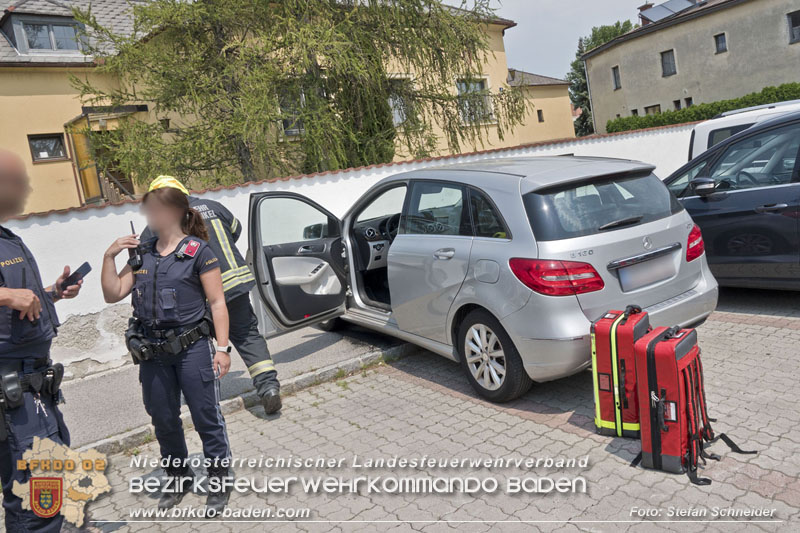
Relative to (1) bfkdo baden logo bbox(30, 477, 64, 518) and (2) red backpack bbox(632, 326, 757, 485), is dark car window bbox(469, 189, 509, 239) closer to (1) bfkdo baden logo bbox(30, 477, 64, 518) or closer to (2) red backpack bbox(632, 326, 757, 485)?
(2) red backpack bbox(632, 326, 757, 485)

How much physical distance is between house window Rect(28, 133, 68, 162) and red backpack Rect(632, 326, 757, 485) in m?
19.5

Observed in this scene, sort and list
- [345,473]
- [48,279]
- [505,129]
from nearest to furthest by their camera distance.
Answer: [345,473] < [48,279] < [505,129]

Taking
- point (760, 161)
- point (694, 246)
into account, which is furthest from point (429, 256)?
point (760, 161)

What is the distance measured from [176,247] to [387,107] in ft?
34.6

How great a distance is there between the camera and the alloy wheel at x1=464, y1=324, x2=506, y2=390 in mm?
4520

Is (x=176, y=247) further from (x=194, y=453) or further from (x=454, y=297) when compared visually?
(x=454, y=297)

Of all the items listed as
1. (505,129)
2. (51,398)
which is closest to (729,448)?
(51,398)

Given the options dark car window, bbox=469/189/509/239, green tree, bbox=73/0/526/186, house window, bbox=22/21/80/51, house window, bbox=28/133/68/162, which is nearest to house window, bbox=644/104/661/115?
green tree, bbox=73/0/526/186

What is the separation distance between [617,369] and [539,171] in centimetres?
157

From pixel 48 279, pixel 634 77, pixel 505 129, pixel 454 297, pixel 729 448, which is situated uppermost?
pixel 634 77

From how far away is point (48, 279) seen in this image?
20.8 ft

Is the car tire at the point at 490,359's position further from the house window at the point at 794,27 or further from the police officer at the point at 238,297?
the house window at the point at 794,27

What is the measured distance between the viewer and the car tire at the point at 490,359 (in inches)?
173

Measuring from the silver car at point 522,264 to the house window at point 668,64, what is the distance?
1406 inches
